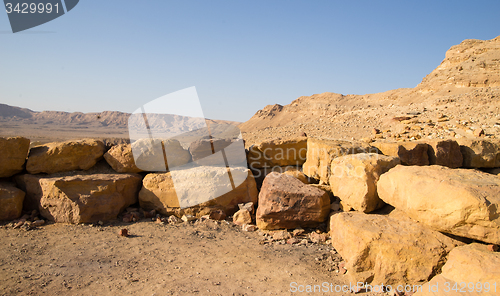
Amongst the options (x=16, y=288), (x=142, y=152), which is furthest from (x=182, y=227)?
(x=16, y=288)

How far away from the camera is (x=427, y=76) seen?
20359mm

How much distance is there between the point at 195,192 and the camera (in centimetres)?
414

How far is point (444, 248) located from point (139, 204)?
393 centimetres

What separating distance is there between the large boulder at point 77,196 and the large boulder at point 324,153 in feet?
9.60

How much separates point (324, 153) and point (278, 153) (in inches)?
33.0

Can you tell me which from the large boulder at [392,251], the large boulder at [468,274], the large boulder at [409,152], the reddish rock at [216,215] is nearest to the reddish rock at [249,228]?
the reddish rock at [216,215]

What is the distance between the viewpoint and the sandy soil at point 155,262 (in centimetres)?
248

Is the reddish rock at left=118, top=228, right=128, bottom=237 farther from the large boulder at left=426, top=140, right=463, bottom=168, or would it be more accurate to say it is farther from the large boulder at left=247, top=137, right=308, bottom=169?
the large boulder at left=426, top=140, right=463, bottom=168

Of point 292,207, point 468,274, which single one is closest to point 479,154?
point 468,274

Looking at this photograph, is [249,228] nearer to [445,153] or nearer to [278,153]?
[278,153]

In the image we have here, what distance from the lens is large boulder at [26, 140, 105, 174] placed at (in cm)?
420

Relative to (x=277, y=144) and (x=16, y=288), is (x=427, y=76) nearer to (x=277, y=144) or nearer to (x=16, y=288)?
(x=277, y=144)

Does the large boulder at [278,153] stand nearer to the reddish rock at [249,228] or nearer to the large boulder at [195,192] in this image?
the large boulder at [195,192]

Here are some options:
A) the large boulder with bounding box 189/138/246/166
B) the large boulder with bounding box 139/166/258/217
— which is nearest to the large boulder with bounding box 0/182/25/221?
the large boulder with bounding box 139/166/258/217
